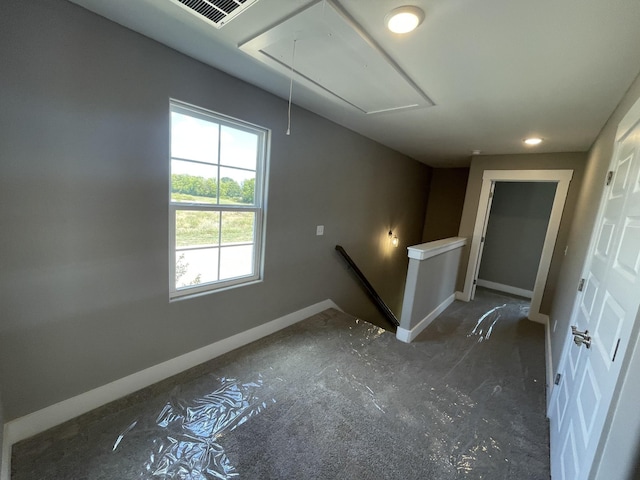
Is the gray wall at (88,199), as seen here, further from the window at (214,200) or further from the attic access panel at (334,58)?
the attic access panel at (334,58)

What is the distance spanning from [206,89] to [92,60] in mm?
630

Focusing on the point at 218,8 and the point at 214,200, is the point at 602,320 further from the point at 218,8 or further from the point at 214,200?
the point at 214,200

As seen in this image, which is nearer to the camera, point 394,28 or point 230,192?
point 394,28

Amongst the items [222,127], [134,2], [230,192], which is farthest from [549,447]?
[134,2]

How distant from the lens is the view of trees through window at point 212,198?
1.88 metres

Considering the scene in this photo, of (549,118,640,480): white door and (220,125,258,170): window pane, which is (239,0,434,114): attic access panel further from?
(549,118,640,480): white door

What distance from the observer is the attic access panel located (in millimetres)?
1222

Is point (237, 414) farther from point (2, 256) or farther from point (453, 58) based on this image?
point (453, 58)

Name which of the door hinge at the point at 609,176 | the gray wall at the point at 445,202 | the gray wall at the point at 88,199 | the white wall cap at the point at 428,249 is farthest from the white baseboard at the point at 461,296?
the gray wall at the point at 88,199

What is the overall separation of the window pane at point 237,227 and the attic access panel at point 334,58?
1.17m

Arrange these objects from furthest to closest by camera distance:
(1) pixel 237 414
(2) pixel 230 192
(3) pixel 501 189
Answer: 1. (3) pixel 501 189
2. (2) pixel 230 192
3. (1) pixel 237 414

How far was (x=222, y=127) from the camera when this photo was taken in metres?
2.04

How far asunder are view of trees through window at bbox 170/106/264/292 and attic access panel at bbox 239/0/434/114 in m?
0.69

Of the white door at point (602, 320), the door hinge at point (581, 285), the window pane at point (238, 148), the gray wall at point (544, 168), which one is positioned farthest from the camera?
the gray wall at point (544, 168)
